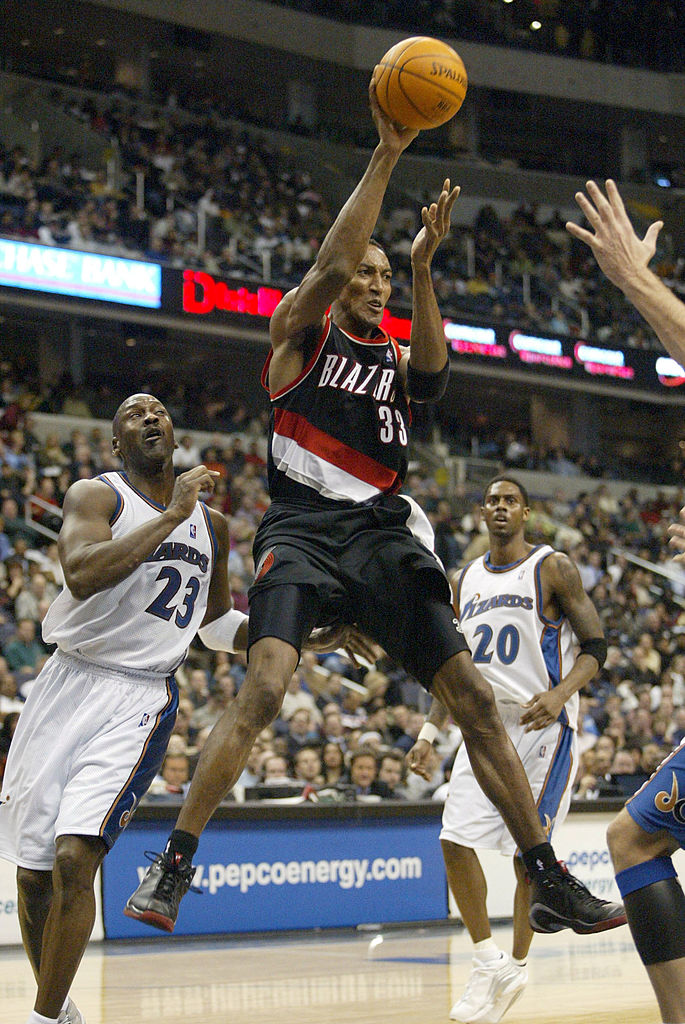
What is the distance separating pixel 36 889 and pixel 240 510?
12.5 meters

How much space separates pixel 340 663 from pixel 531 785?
845cm

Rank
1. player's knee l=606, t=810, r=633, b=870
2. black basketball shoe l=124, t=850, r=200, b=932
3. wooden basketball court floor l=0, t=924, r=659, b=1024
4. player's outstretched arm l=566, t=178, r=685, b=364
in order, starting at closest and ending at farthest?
player's outstretched arm l=566, t=178, r=685, b=364, player's knee l=606, t=810, r=633, b=870, black basketball shoe l=124, t=850, r=200, b=932, wooden basketball court floor l=0, t=924, r=659, b=1024

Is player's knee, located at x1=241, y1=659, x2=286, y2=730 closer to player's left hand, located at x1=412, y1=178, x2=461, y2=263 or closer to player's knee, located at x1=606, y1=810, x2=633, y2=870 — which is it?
player's knee, located at x1=606, y1=810, x2=633, y2=870

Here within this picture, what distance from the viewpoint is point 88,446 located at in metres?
17.1

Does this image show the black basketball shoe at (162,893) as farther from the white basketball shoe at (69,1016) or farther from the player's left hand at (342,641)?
the player's left hand at (342,641)

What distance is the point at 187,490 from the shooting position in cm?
468

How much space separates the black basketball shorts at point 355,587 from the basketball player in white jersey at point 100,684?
41cm

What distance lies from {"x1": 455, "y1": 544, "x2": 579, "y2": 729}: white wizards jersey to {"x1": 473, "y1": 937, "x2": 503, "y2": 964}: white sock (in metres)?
1.36

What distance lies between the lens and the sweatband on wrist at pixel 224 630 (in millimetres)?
5484

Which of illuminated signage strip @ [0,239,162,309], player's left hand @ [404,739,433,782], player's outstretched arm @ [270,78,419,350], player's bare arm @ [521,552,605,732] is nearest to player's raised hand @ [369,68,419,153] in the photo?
player's outstretched arm @ [270,78,419,350]

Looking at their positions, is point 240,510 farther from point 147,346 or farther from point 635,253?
point 635,253

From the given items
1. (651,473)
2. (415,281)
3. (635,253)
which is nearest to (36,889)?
(415,281)

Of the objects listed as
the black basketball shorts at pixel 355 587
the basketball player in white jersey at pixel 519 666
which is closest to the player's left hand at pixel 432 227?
the black basketball shorts at pixel 355 587

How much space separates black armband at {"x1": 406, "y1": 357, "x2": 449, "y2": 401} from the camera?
4918 mm
